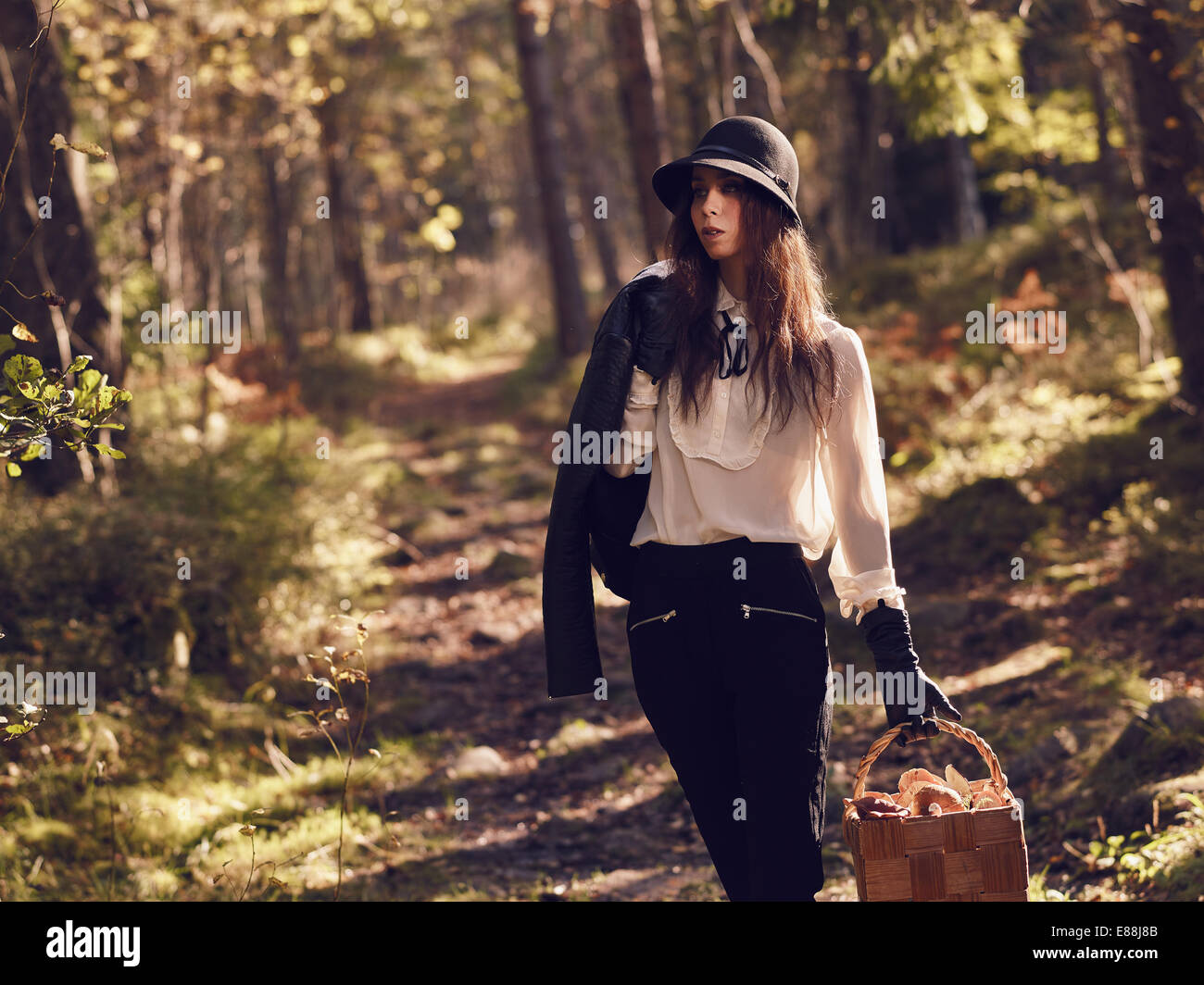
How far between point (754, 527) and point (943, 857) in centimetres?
88

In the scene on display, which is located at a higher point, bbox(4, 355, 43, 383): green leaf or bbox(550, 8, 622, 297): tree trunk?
bbox(550, 8, 622, 297): tree trunk

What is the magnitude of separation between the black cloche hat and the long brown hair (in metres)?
0.06

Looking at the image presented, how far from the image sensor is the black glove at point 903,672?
9.08 feet

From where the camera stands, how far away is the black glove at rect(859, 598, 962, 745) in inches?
109

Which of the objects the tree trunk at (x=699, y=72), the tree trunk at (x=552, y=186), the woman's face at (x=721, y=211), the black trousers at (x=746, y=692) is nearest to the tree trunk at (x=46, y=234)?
the woman's face at (x=721, y=211)

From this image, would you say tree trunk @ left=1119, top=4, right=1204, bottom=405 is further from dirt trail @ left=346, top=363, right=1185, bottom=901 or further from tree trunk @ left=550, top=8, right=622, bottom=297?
tree trunk @ left=550, top=8, right=622, bottom=297

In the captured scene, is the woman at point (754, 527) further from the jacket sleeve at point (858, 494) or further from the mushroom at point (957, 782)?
the mushroom at point (957, 782)

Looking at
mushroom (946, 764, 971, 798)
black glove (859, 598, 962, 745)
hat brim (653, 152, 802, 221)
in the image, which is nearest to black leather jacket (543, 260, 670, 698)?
hat brim (653, 152, 802, 221)

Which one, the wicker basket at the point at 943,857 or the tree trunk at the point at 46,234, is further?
the tree trunk at the point at 46,234

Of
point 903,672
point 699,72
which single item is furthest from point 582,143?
point 903,672

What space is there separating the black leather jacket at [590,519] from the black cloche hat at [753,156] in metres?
0.36
